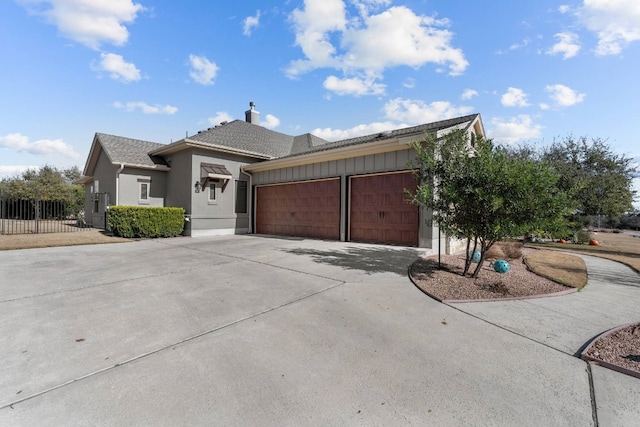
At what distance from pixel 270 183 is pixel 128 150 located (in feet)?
26.2

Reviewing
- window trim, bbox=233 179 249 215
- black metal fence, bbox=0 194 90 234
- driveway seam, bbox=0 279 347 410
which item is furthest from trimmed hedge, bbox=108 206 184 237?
driveway seam, bbox=0 279 347 410

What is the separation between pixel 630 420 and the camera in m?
1.95

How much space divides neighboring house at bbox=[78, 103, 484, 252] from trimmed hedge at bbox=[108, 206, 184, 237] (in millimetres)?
940

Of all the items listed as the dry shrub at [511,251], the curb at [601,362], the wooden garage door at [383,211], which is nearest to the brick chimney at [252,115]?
the wooden garage door at [383,211]

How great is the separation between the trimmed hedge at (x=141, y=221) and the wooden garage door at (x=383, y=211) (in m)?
8.19

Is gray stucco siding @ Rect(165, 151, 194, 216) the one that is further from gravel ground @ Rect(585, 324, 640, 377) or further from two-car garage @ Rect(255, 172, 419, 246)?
gravel ground @ Rect(585, 324, 640, 377)

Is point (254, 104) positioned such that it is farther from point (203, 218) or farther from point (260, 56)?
point (203, 218)

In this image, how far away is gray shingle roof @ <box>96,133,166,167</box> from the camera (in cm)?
1406

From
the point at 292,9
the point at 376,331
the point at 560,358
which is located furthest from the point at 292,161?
the point at 560,358

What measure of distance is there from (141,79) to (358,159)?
9.28 m

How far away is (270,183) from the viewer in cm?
1414

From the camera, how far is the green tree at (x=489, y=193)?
4.96m

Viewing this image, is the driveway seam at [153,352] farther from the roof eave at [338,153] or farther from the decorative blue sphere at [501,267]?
the roof eave at [338,153]

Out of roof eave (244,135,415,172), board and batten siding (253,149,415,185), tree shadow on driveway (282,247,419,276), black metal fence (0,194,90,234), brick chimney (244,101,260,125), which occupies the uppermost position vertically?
brick chimney (244,101,260,125)
